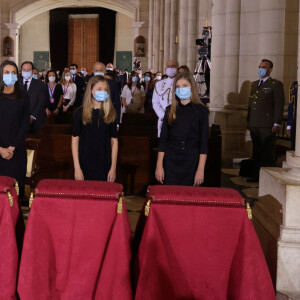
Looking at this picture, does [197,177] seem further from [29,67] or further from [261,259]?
[29,67]

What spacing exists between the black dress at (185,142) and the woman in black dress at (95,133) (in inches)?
18.8

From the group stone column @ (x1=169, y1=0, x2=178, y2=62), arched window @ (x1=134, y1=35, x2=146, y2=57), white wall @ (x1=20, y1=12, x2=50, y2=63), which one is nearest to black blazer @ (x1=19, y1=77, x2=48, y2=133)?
stone column @ (x1=169, y1=0, x2=178, y2=62)

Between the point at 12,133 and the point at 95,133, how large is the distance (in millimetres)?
735

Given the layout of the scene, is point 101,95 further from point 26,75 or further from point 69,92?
point 69,92

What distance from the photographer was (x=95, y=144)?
463 cm

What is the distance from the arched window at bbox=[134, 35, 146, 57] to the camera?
33750mm

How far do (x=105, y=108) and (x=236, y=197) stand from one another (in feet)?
5.94

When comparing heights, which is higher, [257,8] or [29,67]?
[257,8]

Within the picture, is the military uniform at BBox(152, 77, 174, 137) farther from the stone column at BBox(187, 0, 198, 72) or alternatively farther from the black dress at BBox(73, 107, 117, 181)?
the stone column at BBox(187, 0, 198, 72)

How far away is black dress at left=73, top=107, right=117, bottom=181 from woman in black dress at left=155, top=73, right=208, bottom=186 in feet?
1.57

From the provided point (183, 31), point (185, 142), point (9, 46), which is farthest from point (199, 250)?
point (9, 46)

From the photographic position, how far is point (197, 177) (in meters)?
4.51

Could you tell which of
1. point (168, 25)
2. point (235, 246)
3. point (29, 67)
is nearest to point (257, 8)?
point (29, 67)

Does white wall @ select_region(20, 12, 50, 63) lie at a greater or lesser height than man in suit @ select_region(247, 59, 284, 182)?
greater
